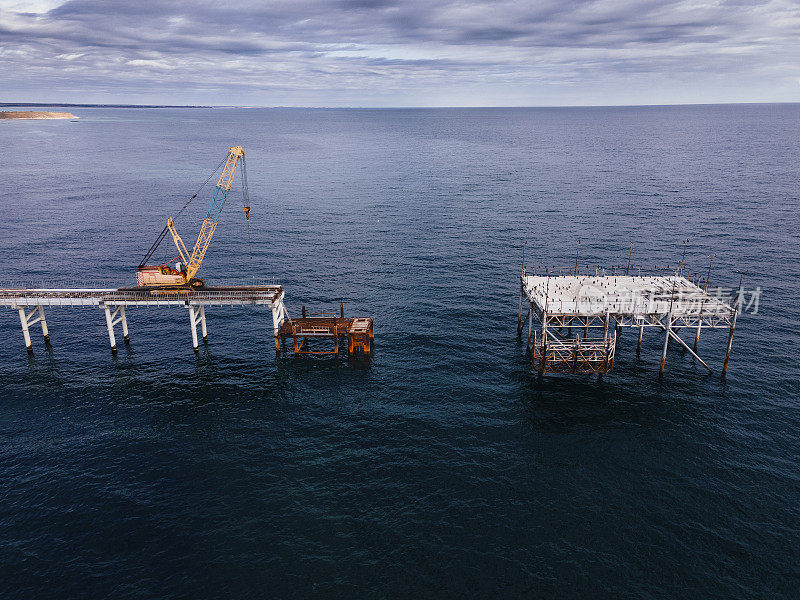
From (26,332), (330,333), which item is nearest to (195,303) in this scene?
(330,333)

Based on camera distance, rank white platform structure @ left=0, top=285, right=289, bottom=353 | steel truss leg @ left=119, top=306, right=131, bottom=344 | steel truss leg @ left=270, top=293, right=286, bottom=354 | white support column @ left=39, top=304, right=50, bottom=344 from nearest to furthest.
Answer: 1. white platform structure @ left=0, top=285, right=289, bottom=353
2. steel truss leg @ left=270, top=293, right=286, bottom=354
3. white support column @ left=39, top=304, right=50, bottom=344
4. steel truss leg @ left=119, top=306, right=131, bottom=344

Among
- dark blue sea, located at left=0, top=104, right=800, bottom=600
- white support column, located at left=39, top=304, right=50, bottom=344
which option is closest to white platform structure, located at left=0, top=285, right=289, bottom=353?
white support column, located at left=39, top=304, right=50, bottom=344

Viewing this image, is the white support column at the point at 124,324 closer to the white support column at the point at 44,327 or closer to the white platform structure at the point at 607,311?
the white support column at the point at 44,327

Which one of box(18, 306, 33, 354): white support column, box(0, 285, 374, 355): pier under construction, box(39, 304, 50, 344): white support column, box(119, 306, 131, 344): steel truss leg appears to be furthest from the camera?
box(119, 306, 131, 344): steel truss leg

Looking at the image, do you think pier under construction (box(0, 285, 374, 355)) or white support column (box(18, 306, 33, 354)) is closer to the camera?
pier under construction (box(0, 285, 374, 355))

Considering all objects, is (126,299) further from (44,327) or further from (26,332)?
(26,332)

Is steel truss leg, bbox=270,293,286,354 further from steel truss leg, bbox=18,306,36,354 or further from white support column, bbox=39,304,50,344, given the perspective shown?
steel truss leg, bbox=18,306,36,354

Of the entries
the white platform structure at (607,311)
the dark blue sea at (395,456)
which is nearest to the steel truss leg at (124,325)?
the dark blue sea at (395,456)

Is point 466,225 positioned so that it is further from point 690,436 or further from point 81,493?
point 81,493

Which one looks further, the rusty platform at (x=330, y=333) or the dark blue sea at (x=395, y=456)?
the rusty platform at (x=330, y=333)

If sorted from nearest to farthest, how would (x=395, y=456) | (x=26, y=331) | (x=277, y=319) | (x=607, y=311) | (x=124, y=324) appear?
(x=395, y=456) → (x=607, y=311) → (x=26, y=331) → (x=277, y=319) → (x=124, y=324)

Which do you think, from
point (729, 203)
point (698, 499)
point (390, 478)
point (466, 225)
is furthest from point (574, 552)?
point (729, 203)
